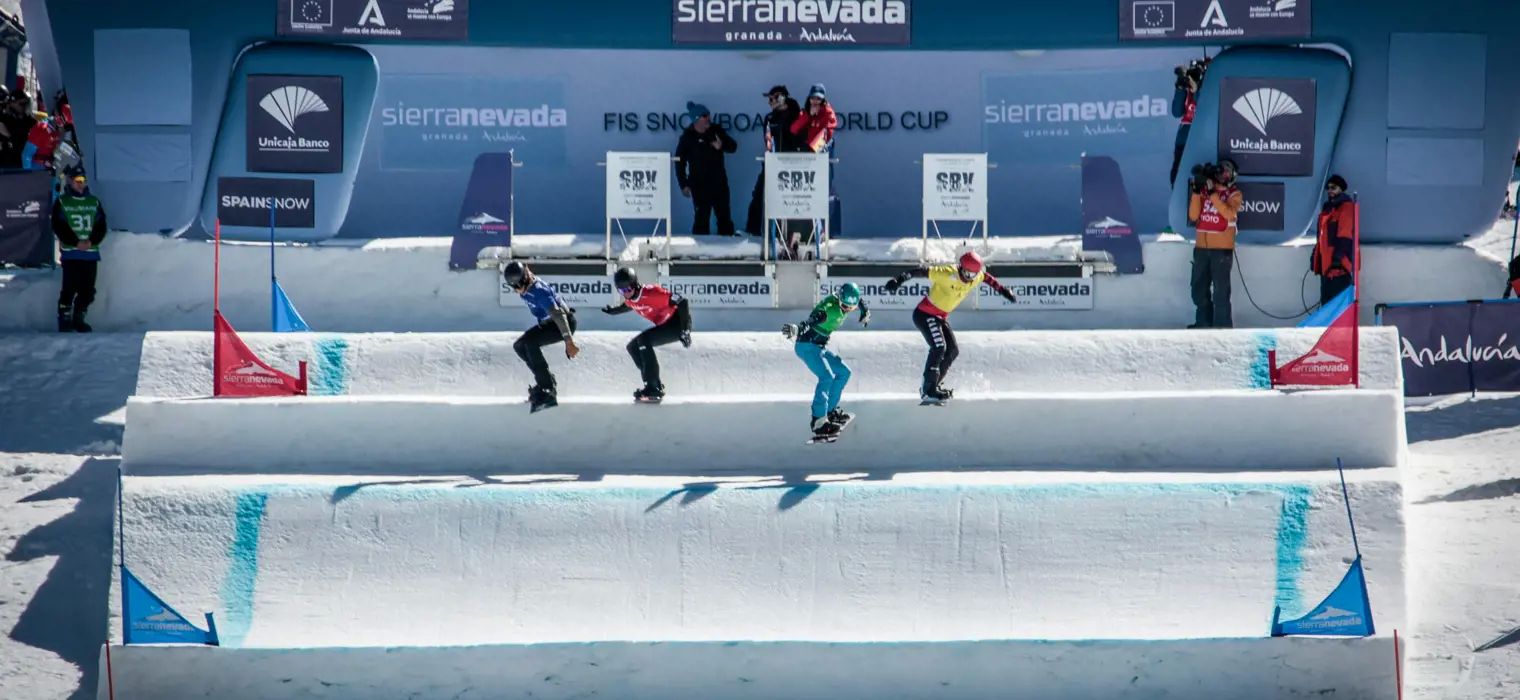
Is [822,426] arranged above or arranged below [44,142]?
below

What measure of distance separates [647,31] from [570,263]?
2.49 meters

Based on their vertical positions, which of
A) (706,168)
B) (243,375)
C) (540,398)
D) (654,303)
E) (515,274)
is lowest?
(540,398)

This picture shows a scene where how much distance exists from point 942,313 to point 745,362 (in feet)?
6.13

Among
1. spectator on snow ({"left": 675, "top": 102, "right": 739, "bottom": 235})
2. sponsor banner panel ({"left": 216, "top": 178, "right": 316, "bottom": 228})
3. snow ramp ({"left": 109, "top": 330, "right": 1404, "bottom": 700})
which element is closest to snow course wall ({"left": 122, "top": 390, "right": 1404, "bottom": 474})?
snow ramp ({"left": 109, "top": 330, "right": 1404, "bottom": 700})

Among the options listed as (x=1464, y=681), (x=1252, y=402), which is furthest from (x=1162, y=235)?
(x=1464, y=681)

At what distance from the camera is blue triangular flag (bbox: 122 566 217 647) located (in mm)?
12625

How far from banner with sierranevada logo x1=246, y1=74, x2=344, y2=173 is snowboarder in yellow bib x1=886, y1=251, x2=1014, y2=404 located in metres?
6.67

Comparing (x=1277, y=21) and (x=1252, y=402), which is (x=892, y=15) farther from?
(x=1252, y=402)

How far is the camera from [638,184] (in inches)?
731

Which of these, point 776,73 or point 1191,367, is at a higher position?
point 776,73

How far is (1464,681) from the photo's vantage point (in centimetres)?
1248

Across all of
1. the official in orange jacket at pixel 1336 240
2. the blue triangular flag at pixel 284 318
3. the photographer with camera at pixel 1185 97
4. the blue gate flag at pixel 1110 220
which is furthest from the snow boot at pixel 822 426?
the photographer with camera at pixel 1185 97

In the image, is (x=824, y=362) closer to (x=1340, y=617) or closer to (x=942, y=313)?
(x=942, y=313)

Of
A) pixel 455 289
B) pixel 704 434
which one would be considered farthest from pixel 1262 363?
pixel 455 289
